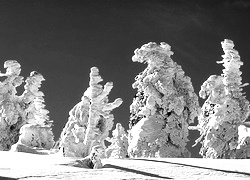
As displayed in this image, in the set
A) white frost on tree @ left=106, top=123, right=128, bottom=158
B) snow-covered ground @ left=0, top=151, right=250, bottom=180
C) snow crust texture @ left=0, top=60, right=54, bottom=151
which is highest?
snow crust texture @ left=0, top=60, right=54, bottom=151

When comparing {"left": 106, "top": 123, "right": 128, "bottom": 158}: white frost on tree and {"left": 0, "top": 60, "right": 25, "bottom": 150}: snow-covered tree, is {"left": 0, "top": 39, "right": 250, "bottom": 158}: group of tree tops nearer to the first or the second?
{"left": 0, "top": 60, "right": 25, "bottom": 150}: snow-covered tree

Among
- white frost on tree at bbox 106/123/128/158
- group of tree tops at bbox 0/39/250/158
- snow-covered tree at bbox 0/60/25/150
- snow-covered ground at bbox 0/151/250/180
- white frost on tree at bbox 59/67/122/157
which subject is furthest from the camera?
white frost on tree at bbox 106/123/128/158

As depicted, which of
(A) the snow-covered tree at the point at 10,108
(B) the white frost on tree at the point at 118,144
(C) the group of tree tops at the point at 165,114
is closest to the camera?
(C) the group of tree tops at the point at 165,114

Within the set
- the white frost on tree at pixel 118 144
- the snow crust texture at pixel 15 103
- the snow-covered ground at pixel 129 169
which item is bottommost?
the snow-covered ground at pixel 129 169

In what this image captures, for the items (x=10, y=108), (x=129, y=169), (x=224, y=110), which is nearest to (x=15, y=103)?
(x=10, y=108)

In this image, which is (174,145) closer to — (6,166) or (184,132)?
(184,132)

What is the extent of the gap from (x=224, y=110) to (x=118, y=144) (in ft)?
56.3

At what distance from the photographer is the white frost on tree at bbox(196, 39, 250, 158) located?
44.4 metres

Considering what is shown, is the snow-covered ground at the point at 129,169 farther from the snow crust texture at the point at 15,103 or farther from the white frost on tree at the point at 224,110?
the snow crust texture at the point at 15,103

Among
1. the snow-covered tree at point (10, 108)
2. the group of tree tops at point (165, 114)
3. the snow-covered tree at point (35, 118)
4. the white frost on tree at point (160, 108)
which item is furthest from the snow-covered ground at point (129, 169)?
the snow-covered tree at point (10, 108)

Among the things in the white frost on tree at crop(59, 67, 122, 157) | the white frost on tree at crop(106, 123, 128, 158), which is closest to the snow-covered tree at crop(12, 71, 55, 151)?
the white frost on tree at crop(59, 67, 122, 157)

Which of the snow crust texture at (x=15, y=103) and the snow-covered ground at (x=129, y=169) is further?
the snow crust texture at (x=15, y=103)

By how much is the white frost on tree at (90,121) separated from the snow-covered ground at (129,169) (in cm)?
585

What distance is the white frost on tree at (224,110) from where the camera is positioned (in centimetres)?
4441
